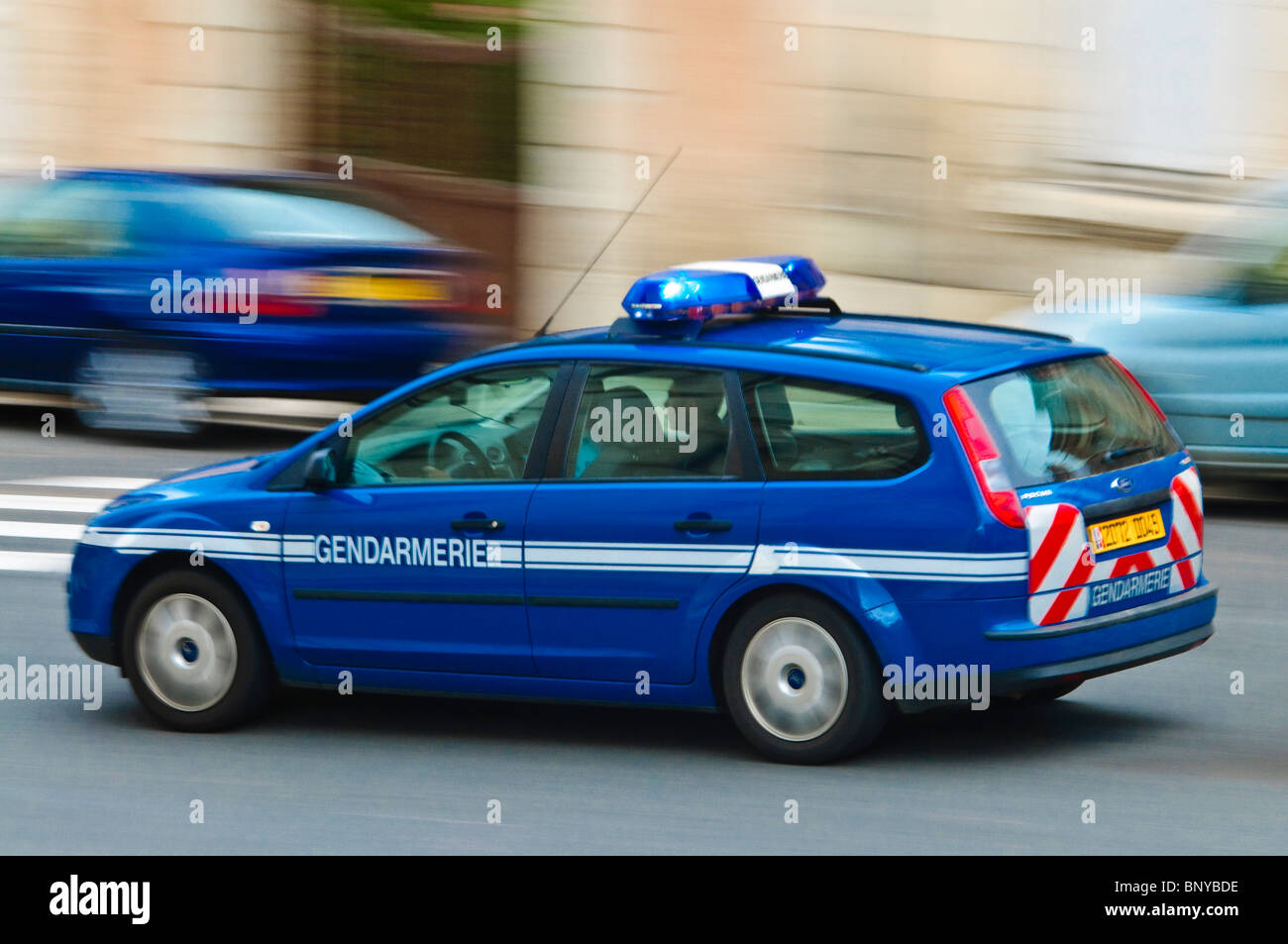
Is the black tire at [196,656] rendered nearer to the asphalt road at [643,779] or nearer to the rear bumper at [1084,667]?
the asphalt road at [643,779]

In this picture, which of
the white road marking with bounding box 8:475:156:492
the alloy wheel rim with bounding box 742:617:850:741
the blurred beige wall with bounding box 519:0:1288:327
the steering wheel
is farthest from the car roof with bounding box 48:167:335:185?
the alloy wheel rim with bounding box 742:617:850:741

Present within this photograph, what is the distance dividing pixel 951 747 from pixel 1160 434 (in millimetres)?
1238

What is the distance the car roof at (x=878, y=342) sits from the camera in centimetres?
650

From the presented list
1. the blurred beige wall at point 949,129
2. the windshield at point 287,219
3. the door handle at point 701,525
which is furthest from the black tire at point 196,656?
the blurred beige wall at point 949,129

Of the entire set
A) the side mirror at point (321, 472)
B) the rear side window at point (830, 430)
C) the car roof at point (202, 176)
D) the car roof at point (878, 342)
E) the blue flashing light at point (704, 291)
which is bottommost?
the side mirror at point (321, 472)

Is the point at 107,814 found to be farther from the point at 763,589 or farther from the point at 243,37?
the point at 243,37

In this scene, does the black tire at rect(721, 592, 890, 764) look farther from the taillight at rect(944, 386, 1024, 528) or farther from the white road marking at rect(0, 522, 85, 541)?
the white road marking at rect(0, 522, 85, 541)

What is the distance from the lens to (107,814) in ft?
20.5

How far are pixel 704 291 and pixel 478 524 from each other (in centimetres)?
107

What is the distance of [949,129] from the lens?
17328 mm

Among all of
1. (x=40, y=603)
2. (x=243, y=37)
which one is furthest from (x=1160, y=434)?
(x=243, y=37)

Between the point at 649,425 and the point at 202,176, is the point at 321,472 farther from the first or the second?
the point at 202,176

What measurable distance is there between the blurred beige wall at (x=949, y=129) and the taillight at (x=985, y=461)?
11.0 m

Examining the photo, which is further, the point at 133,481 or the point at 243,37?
the point at 243,37
